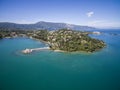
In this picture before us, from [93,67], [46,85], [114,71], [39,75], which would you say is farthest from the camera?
[93,67]

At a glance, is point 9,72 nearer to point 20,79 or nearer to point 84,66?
point 20,79

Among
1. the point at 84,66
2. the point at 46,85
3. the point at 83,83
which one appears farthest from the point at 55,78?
the point at 84,66

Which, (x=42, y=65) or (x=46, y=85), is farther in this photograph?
(x=42, y=65)

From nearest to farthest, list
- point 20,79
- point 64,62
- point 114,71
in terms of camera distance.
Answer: point 20,79 → point 114,71 → point 64,62

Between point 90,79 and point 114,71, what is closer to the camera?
point 90,79

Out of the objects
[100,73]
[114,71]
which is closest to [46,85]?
[100,73]

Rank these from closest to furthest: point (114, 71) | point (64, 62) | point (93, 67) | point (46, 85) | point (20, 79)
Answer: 1. point (46, 85)
2. point (20, 79)
3. point (114, 71)
4. point (93, 67)
5. point (64, 62)

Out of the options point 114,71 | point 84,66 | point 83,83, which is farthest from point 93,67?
point 83,83

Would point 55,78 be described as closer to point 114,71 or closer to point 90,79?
point 90,79

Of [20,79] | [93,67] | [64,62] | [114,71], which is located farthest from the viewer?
[64,62]
